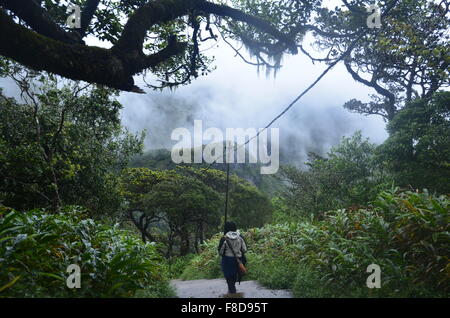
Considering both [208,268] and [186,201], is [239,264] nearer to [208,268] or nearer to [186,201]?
[208,268]

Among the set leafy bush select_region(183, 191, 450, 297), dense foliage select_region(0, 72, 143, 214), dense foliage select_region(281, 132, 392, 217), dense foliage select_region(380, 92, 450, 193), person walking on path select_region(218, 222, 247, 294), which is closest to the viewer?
leafy bush select_region(183, 191, 450, 297)

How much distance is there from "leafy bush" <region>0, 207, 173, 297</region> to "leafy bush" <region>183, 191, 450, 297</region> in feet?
8.54

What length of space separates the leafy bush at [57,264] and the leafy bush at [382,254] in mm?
2603

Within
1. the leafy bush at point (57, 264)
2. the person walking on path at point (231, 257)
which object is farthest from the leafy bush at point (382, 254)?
the leafy bush at point (57, 264)

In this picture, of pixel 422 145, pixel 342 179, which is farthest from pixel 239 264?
pixel 342 179

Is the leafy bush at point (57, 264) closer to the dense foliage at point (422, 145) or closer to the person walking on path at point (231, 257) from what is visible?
the person walking on path at point (231, 257)

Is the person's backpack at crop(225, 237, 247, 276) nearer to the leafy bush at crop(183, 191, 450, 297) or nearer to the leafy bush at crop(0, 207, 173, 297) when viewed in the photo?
the leafy bush at crop(183, 191, 450, 297)

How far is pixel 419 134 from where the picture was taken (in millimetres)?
14758

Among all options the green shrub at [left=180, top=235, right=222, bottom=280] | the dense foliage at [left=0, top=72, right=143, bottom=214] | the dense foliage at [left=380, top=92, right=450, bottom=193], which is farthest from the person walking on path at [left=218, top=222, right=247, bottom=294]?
the dense foliage at [left=380, top=92, right=450, bottom=193]

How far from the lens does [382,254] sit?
19.2ft

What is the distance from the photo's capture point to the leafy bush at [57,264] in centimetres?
386

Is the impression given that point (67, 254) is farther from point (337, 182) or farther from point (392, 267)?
point (337, 182)

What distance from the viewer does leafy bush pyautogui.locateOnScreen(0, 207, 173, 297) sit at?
386cm
